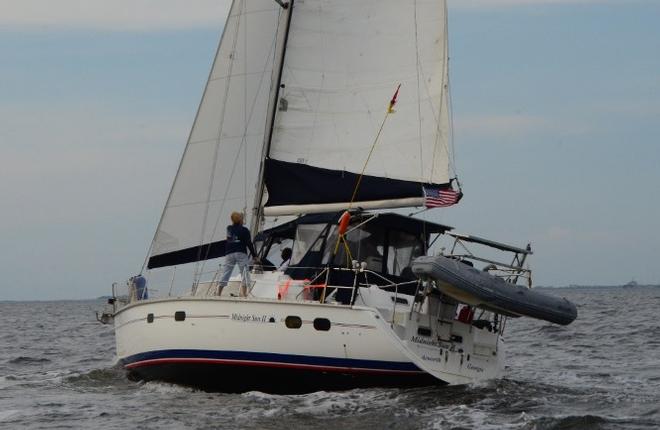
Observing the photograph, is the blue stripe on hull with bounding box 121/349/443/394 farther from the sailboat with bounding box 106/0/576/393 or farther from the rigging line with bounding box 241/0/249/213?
the rigging line with bounding box 241/0/249/213

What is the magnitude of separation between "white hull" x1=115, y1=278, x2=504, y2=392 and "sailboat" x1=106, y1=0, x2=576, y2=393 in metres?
0.03

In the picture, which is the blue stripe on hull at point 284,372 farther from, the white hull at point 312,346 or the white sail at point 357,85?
the white sail at point 357,85

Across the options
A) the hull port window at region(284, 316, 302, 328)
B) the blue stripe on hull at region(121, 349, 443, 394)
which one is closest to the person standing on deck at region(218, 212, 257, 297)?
the blue stripe on hull at region(121, 349, 443, 394)

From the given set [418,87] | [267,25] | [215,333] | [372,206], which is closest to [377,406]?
[215,333]

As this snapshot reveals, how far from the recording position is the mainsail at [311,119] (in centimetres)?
2117

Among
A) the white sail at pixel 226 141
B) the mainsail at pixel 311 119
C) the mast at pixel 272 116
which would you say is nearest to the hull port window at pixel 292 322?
the mainsail at pixel 311 119

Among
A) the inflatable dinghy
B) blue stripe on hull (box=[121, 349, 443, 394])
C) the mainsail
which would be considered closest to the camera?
the inflatable dinghy

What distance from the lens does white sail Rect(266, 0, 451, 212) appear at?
2136 centimetres

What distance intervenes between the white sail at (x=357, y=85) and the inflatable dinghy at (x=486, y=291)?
4.58 metres

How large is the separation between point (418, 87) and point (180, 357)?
6.75 metres

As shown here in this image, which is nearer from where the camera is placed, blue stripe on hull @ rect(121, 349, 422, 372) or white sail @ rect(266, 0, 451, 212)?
blue stripe on hull @ rect(121, 349, 422, 372)

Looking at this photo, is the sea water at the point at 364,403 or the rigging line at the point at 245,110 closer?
the sea water at the point at 364,403

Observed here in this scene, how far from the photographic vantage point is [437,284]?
17.1 metres

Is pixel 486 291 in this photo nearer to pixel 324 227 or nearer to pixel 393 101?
pixel 324 227
